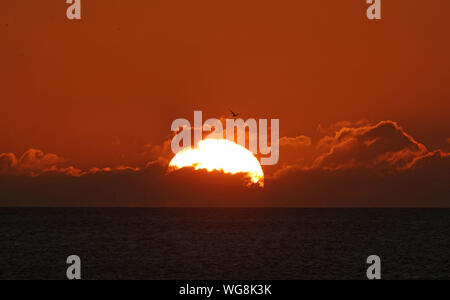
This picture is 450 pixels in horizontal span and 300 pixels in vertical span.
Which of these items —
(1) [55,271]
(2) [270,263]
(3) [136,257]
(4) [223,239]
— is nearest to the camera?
(1) [55,271]

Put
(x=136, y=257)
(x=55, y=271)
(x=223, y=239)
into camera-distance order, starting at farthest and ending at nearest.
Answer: (x=223, y=239)
(x=136, y=257)
(x=55, y=271)

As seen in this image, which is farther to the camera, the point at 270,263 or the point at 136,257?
the point at 136,257

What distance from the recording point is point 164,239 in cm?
9256

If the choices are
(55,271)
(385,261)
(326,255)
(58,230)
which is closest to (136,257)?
(55,271)

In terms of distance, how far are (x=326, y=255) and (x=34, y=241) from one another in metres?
48.3

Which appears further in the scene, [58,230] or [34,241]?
[58,230]

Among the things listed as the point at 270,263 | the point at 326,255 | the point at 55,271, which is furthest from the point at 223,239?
the point at 55,271
